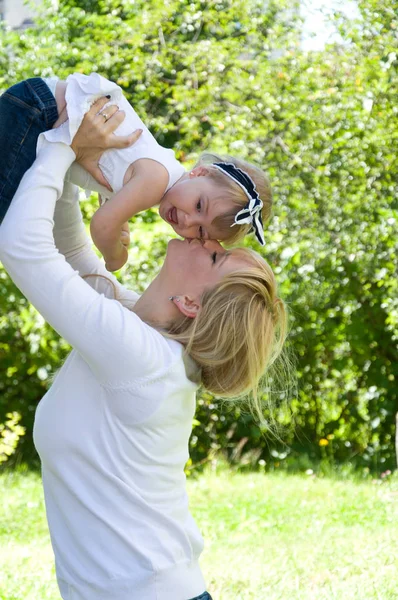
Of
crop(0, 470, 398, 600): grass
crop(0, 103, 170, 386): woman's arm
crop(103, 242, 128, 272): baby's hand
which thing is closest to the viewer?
crop(0, 103, 170, 386): woman's arm

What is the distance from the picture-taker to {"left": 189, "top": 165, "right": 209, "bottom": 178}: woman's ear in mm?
2289

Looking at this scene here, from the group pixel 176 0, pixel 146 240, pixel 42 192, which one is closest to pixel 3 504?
pixel 146 240

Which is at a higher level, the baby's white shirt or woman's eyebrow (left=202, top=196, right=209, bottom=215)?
the baby's white shirt

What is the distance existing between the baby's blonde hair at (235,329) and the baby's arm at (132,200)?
314mm

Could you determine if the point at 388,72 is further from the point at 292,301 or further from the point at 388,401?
the point at 388,401

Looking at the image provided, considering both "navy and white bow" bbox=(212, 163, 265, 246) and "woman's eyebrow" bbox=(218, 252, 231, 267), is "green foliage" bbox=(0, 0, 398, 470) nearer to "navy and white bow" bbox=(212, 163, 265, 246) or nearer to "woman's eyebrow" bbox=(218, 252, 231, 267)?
"navy and white bow" bbox=(212, 163, 265, 246)

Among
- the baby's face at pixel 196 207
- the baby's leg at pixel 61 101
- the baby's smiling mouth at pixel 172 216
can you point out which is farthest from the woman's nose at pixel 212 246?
the baby's leg at pixel 61 101

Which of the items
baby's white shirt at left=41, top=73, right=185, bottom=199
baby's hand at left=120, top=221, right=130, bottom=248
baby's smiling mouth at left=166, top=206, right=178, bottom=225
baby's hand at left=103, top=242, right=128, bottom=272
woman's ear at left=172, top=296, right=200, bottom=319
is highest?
baby's white shirt at left=41, top=73, right=185, bottom=199

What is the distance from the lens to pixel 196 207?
2.20m

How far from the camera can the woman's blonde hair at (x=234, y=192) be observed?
2176mm

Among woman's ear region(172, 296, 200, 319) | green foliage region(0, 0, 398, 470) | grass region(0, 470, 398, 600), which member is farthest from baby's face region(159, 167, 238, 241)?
green foliage region(0, 0, 398, 470)

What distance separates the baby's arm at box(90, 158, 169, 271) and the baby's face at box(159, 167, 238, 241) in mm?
49

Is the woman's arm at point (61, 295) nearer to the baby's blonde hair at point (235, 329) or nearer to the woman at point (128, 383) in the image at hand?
the woman at point (128, 383)

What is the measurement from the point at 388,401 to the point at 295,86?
8.59 ft
